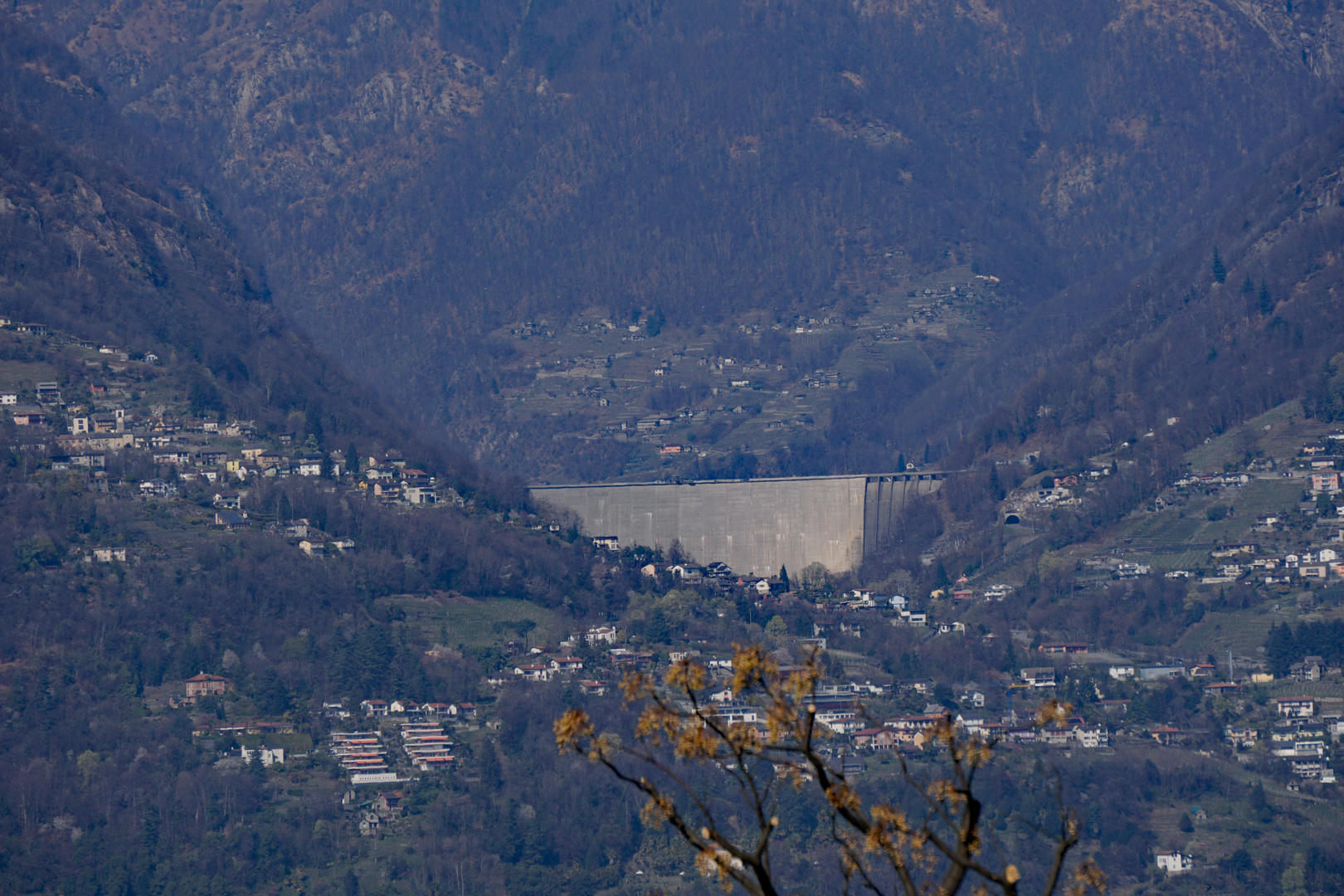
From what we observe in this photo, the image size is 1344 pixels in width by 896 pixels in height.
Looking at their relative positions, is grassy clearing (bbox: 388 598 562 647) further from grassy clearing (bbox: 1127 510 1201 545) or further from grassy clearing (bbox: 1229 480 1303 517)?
grassy clearing (bbox: 1229 480 1303 517)

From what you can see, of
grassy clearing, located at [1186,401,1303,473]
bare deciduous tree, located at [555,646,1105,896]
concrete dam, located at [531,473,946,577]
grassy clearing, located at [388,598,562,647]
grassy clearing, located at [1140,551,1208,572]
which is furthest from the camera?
concrete dam, located at [531,473,946,577]

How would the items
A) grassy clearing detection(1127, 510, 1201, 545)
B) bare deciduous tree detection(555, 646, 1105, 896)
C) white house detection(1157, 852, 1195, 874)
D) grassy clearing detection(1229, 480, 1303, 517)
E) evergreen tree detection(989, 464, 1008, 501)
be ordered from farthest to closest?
evergreen tree detection(989, 464, 1008, 501) < grassy clearing detection(1127, 510, 1201, 545) < grassy clearing detection(1229, 480, 1303, 517) < white house detection(1157, 852, 1195, 874) < bare deciduous tree detection(555, 646, 1105, 896)

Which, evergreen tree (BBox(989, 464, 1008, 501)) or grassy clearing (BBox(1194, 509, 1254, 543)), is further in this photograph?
evergreen tree (BBox(989, 464, 1008, 501))

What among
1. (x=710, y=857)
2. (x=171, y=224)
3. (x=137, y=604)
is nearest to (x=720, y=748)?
(x=710, y=857)

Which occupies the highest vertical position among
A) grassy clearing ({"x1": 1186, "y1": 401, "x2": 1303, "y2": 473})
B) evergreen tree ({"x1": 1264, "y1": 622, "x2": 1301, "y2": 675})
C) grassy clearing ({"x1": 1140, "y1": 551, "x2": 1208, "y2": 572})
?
grassy clearing ({"x1": 1186, "y1": 401, "x2": 1303, "y2": 473})

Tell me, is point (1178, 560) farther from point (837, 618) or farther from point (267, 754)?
point (267, 754)

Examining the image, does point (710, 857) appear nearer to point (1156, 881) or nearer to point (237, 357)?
point (1156, 881)

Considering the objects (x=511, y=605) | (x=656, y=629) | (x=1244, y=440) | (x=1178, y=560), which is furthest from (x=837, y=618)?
(x=1244, y=440)

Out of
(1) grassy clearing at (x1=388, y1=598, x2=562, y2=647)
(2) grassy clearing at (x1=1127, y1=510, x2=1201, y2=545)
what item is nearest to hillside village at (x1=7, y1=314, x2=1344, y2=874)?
(2) grassy clearing at (x1=1127, y1=510, x2=1201, y2=545)
